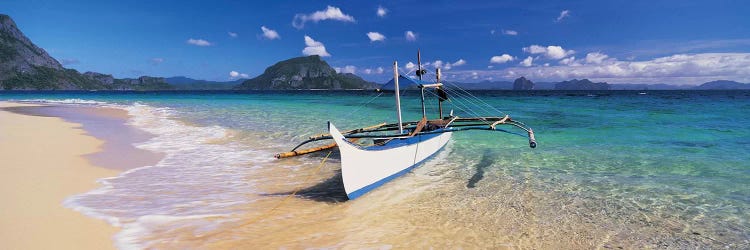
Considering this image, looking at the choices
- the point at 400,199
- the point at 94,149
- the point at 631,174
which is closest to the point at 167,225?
the point at 400,199

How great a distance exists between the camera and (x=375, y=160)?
8.66 metres

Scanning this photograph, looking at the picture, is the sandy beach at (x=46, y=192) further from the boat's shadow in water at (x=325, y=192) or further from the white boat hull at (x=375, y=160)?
the white boat hull at (x=375, y=160)

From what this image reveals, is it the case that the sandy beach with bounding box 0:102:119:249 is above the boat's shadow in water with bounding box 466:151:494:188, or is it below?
above

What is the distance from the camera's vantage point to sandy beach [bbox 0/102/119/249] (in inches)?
219

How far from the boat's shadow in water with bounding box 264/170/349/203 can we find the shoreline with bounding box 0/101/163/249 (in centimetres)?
357

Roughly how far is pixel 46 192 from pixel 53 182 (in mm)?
940

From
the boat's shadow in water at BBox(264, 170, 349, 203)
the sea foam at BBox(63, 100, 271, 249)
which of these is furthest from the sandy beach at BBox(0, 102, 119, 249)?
the boat's shadow in water at BBox(264, 170, 349, 203)

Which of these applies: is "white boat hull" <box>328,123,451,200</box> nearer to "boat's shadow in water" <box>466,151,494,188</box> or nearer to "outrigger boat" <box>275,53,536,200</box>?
"outrigger boat" <box>275,53,536,200</box>

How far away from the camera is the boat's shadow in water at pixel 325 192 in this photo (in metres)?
8.30

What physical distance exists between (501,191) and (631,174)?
4.33m

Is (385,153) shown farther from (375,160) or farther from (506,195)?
(506,195)

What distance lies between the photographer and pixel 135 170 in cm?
1031

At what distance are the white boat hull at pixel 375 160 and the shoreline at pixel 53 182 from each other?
4.03 meters

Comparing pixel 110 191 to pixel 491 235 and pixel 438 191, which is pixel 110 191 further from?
pixel 491 235
